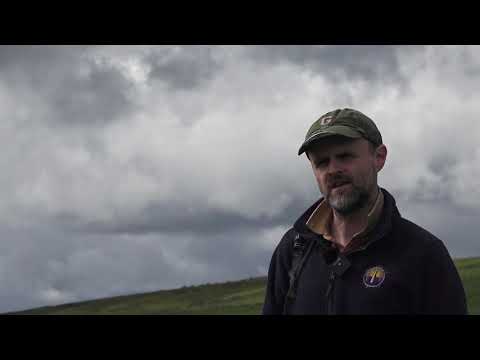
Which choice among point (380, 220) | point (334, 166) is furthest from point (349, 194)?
point (380, 220)

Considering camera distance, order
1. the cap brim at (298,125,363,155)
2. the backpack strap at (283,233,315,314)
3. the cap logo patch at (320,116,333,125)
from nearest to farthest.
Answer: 1. the cap brim at (298,125,363,155)
2. the cap logo patch at (320,116,333,125)
3. the backpack strap at (283,233,315,314)

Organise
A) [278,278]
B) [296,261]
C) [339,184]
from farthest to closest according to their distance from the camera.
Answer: [278,278] → [296,261] → [339,184]

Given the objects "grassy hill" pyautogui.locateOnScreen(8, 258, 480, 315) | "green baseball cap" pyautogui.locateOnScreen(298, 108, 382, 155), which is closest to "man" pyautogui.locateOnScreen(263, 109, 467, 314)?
"green baseball cap" pyautogui.locateOnScreen(298, 108, 382, 155)

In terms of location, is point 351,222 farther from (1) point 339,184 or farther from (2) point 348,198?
(1) point 339,184

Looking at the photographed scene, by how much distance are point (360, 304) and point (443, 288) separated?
841 millimetres

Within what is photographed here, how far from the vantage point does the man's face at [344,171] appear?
655 cm

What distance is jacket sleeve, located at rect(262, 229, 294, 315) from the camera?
720cm

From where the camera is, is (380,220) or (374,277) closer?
(374,277)

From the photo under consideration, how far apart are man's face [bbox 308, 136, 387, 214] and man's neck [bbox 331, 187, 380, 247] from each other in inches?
4.3

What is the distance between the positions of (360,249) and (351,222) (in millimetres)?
375

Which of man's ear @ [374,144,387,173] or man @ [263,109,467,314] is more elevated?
man's ear @ [374,144,387,173]

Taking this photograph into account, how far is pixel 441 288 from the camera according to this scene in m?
6.28

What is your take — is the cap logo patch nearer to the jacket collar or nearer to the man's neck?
the man's neck
